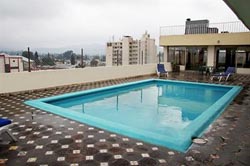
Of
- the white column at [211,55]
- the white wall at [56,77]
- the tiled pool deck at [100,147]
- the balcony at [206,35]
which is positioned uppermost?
the balcony at [206,35]

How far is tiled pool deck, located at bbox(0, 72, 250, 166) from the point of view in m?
3.32

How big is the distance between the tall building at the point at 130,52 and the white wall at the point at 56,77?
2.20 feet

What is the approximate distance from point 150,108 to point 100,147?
4.33 m

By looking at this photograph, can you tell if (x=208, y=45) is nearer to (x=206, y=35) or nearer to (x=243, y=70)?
(x=206, y=35)

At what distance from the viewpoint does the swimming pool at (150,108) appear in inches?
183

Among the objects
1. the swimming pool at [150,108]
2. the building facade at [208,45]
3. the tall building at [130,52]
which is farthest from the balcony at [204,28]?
the swimming pool at [150,108]

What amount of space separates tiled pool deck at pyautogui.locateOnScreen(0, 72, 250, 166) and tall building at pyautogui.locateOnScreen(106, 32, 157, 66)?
28.8 ft

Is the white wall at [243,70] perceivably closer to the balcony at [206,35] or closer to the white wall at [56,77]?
the balcony at [206,35]

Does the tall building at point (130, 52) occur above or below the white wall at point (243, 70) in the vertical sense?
above

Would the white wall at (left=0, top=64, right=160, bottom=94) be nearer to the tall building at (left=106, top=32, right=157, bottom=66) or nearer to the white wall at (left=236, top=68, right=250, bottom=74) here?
the tall building at (left=106, top=32, right=157, bottom=66)

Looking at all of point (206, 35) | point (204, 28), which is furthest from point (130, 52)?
point (204, 28)

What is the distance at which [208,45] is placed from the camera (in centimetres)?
1736

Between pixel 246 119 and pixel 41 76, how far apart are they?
7737mm

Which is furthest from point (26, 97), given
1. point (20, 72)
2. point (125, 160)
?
point (125, 160)
